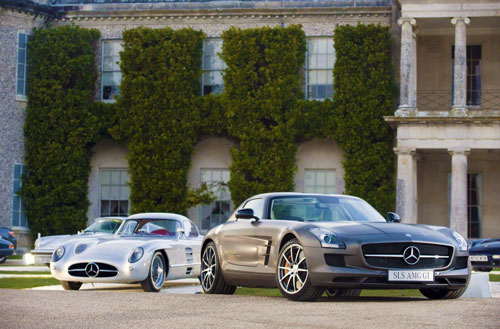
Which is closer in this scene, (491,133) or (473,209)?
(491,133)

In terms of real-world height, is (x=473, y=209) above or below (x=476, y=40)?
below

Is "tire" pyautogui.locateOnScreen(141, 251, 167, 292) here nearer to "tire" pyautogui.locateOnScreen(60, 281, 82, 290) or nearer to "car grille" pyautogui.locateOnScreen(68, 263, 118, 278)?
"car grille" pyautogui.locateOnScreen(68, 263, 118, 278)

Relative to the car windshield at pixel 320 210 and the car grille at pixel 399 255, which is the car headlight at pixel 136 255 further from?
the car grille at pixel 399 255

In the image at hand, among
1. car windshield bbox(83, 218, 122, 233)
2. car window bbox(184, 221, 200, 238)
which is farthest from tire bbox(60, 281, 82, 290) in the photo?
car windshield bbox(83, 218, 122, 233)

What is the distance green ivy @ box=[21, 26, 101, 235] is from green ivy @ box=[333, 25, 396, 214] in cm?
864

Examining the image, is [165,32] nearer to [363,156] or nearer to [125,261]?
[363,156]

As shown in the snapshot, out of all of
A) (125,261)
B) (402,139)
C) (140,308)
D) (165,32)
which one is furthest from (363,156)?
(140,308)

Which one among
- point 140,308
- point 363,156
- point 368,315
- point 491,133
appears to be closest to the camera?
point 368,315

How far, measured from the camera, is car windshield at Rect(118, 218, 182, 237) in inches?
661

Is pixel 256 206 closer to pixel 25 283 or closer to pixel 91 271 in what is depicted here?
pixel 91 271

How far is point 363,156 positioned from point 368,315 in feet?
79.2

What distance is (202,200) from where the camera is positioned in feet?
111

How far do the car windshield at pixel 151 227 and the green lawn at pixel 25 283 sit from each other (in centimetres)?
181

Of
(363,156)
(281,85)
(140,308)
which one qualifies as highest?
(281,85)
